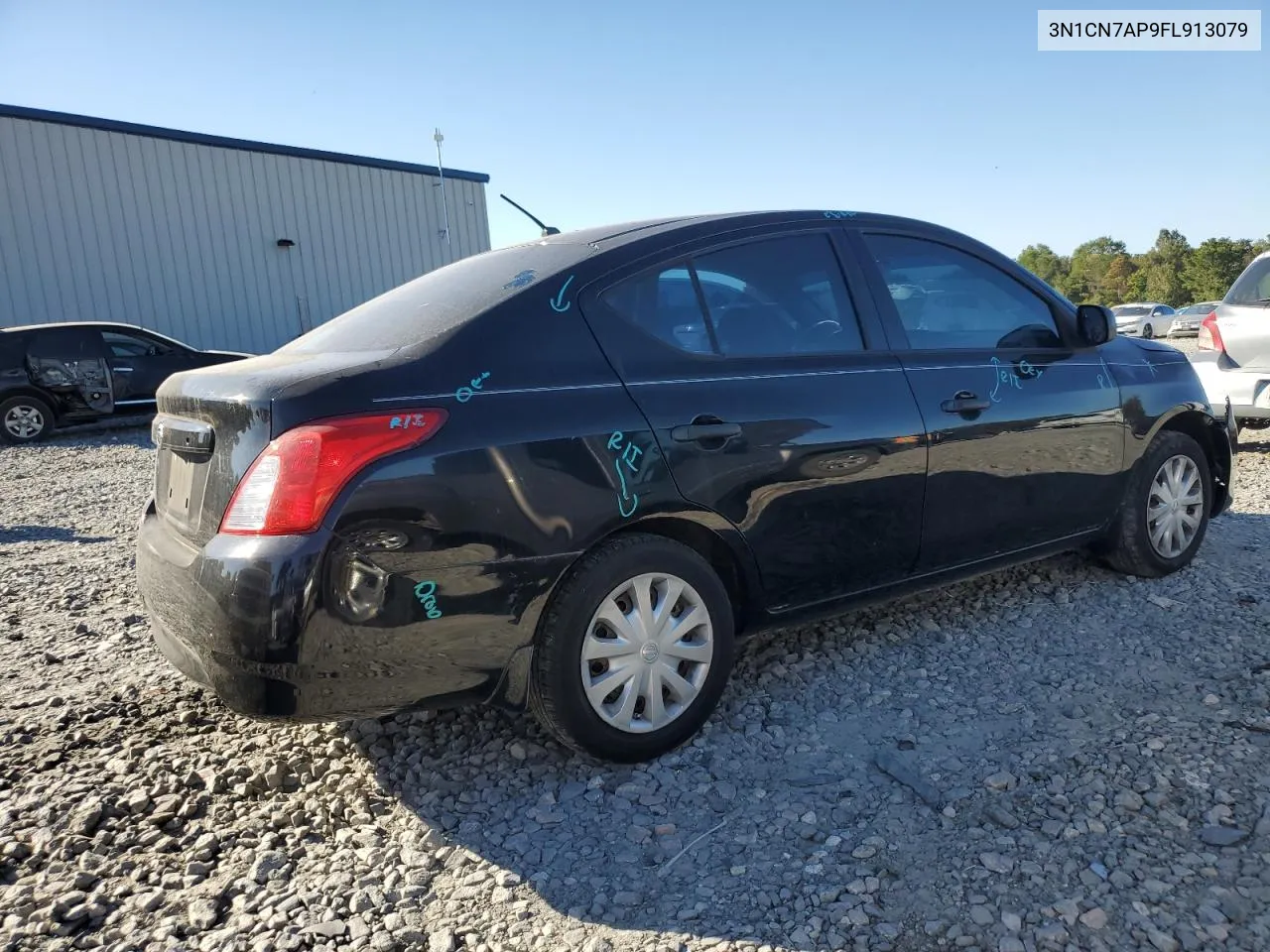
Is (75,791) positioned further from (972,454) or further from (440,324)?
(972,454)

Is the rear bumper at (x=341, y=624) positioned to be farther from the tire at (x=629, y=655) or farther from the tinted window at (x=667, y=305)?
the tinted window at (x=667, y=305)

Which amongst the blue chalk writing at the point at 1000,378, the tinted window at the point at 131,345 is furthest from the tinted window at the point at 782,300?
the tinted window at the point at 131,345

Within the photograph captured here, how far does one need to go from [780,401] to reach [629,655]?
961mm

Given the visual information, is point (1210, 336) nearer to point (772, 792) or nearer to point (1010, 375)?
point (1010, 375)

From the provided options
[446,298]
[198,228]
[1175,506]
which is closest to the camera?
[446,298]

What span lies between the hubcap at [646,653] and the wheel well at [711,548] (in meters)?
0.15

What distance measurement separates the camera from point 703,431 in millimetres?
2744

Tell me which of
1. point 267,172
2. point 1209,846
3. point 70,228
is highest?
point 267,172

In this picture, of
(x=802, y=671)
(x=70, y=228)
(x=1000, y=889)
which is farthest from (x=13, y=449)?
(x=1000, y=889)

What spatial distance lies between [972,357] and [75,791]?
3421mm

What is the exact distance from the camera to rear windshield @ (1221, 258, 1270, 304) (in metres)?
6.81

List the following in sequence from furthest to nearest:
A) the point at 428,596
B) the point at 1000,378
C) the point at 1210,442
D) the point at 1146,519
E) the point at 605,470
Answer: the point at 1210,442, the point at 1146,519, the point at 1000,378, the point at 605,470, the point at 428,596

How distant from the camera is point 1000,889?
2094 millimetres

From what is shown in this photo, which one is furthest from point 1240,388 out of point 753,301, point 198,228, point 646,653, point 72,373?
point 198,228
